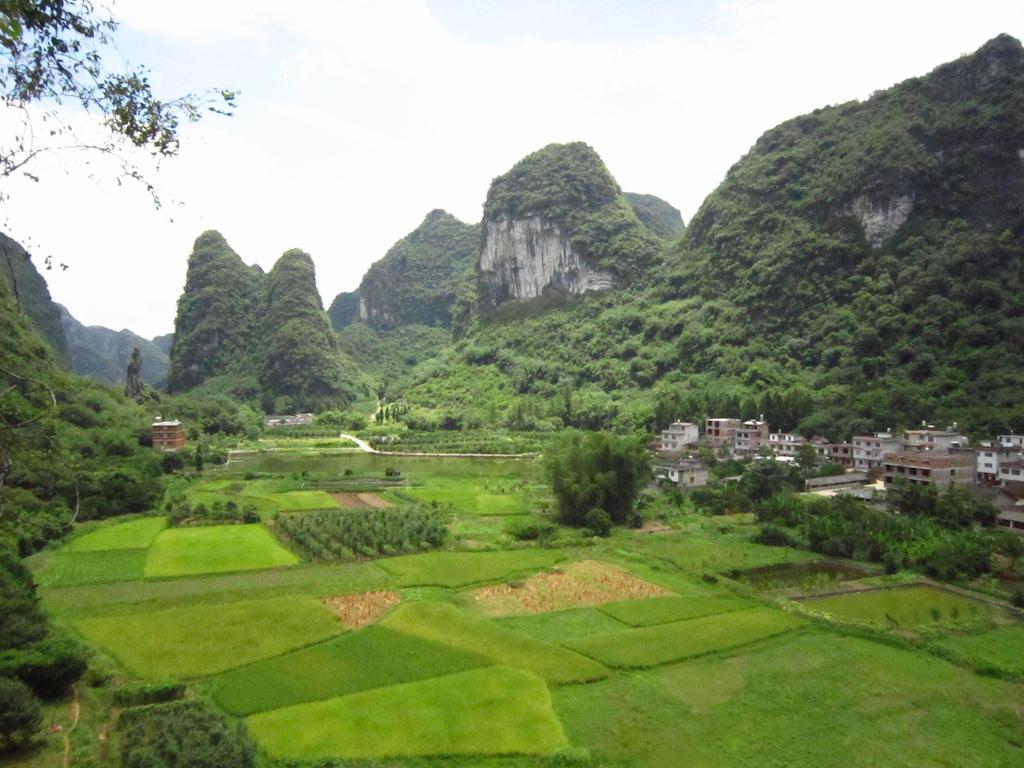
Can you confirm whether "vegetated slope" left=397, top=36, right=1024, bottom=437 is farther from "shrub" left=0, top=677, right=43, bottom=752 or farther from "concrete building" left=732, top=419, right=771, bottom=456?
"shrub" left=0, top=677, right=43, bottom=752

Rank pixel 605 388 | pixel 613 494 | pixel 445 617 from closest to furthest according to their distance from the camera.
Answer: pixel 445 617 < pixel 613 494 < pixel 605 388

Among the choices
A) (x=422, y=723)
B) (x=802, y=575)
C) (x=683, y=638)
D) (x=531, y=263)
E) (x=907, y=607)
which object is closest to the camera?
(x=422, y=723)

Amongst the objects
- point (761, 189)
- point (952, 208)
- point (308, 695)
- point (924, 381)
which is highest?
point (761, 189)

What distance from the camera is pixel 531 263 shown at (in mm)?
113375

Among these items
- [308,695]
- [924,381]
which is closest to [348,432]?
[924,381]

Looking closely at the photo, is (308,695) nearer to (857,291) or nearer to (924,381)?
(924,381)

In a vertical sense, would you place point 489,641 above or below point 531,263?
below

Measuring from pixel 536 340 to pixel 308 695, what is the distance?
88.6 m

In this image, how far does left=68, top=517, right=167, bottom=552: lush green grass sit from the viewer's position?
27.4 m

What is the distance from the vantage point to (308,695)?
14.5m

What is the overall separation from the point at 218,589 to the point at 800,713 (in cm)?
1670

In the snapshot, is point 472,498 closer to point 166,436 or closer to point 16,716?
point 16,716

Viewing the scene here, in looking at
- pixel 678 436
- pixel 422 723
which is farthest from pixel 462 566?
pixel 678 436

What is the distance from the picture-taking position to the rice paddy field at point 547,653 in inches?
506
